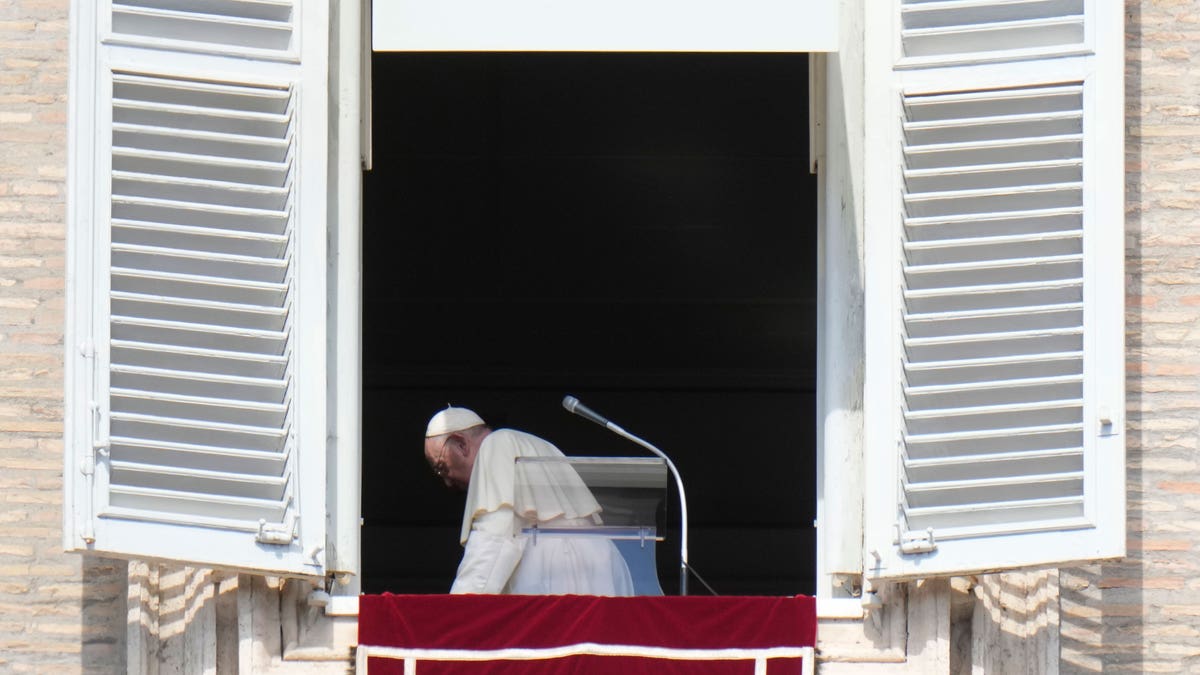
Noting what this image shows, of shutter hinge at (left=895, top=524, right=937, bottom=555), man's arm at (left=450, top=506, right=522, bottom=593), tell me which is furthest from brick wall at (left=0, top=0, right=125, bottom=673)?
shutter hinge at (left=895, top=524, right=937, bottom=555)

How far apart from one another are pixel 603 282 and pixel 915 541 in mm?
6245

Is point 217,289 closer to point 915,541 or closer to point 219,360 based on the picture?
point 219,360

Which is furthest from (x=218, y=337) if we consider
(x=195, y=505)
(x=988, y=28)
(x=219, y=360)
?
(x=988, y=28)

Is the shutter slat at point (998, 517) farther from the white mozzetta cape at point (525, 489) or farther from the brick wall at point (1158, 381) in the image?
the white mozzetta cape at point (525, 489)

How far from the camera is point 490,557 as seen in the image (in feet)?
21.4

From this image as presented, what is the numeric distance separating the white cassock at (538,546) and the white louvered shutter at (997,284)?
3.57ft

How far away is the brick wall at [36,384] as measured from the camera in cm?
637

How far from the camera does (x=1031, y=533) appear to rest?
582 cm

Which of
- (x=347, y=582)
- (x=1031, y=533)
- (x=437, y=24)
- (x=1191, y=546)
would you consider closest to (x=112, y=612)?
(x=347, y=582)

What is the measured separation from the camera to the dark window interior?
1142 centimetres

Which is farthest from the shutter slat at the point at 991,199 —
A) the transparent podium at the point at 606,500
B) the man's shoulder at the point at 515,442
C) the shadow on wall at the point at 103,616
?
the shadow on wall at the point at 103,616

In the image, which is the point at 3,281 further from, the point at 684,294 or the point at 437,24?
the point at 684,294

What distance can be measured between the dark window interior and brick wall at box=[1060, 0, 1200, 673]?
4595 millimetres

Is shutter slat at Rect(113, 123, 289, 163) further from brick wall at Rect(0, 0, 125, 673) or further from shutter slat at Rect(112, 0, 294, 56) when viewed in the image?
brick wall at Rect(0, 0, 125, 673)
